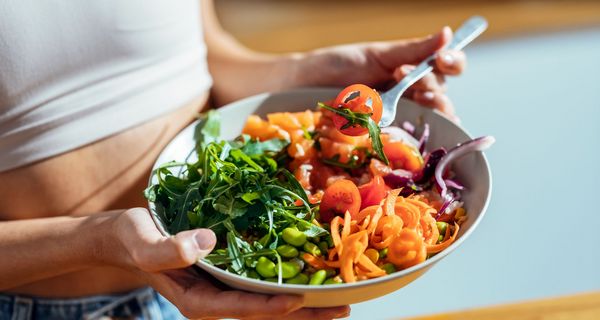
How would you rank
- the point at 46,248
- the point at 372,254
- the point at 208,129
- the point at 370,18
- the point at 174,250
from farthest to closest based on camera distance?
the point at 370,18, the point at 208,129, the point at 46,248, the point at 372,254, the point at 174,250

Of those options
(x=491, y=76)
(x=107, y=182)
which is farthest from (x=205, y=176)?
(x=491, y=76)

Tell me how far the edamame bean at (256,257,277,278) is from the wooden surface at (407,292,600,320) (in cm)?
38

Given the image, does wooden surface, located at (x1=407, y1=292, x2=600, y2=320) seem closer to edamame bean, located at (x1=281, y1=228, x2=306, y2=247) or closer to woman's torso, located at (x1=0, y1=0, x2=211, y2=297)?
edamame bean, located at (x1=281, y1=228, x2=306, y2=247)

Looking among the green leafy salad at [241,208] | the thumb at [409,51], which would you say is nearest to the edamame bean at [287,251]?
the green leafy salad at [241,208]

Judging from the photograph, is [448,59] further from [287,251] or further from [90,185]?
[90,185]

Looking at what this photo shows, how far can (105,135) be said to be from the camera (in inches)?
48.3

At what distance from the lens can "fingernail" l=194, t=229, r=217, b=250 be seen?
931 millimetres

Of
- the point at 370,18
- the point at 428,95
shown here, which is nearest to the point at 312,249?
the point at 428,95

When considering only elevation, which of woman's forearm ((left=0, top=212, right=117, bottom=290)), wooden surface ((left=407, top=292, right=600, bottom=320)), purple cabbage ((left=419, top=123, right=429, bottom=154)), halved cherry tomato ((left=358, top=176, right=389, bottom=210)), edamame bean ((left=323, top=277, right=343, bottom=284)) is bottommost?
wooden surface ((left=407, top=292, right=600, bottom=320))

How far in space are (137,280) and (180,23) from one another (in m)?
0.51

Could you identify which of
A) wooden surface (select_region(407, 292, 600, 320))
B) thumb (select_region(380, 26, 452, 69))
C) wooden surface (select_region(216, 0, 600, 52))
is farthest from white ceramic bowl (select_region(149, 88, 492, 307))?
wooden surface (select_region(216, 0, 600, 52))

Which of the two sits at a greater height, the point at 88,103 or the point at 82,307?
the point at 88,103

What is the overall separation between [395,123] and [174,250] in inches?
23.7

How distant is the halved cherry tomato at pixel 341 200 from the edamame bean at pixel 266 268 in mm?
140
